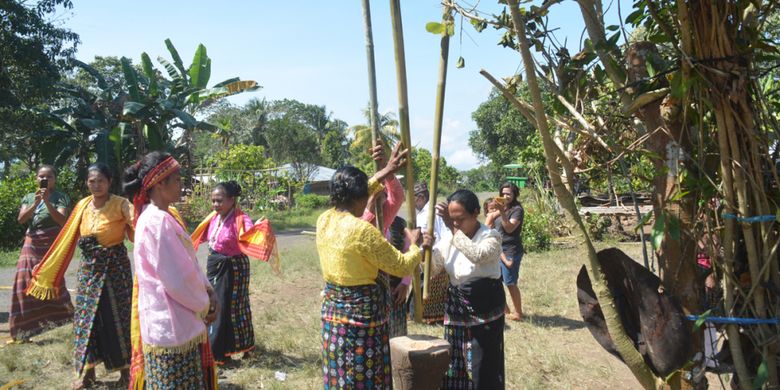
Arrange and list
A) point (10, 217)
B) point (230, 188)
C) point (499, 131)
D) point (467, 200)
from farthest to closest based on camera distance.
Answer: point (499, 131)
point (10, 217)
point (230, 188)
point (467, 200)

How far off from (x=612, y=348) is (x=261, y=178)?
21.5 meters

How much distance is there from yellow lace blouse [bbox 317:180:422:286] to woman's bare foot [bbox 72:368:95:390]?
8.54 feet

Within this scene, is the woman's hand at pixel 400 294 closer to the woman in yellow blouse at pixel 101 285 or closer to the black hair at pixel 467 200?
the black hair at pixel 467 200

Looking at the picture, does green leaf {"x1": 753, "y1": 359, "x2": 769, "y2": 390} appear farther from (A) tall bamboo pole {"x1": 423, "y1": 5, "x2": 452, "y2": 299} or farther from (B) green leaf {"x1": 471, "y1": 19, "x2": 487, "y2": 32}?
(B) green leaf {"x1": 471, "y1": 19, "x2": 487, "y2": 32}

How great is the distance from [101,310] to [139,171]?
1881 millimetres

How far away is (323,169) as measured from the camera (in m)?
42.6

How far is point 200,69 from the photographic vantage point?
1697 cm

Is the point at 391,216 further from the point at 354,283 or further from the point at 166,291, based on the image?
the point at 166,291

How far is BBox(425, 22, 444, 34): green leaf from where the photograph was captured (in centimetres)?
258

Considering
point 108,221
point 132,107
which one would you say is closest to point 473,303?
point 108,221

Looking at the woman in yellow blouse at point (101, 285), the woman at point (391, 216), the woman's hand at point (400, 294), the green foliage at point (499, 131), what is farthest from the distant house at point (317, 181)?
the woman's hand at point (400, 294)

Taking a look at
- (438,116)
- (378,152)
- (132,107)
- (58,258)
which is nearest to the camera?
(438,116)

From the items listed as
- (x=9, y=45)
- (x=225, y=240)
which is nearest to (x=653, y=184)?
(x=225, y=240)

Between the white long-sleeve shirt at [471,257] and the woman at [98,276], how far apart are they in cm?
253
